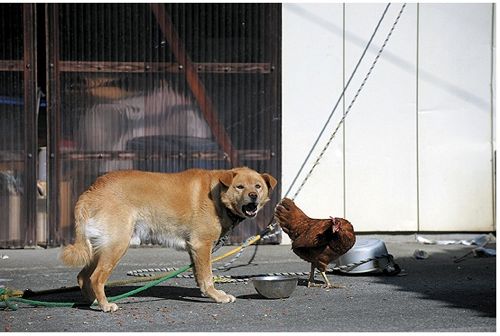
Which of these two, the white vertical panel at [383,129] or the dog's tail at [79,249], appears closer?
the dog's tail at [79,249]

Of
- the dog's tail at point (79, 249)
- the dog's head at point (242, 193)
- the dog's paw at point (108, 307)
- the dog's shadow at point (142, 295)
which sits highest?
the dog's head at point (242, 193)

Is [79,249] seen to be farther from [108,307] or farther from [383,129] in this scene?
[383,129]

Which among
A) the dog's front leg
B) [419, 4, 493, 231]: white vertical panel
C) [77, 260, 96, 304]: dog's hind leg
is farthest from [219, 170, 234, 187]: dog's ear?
[419, 4, 493, 231]: white vertical panel

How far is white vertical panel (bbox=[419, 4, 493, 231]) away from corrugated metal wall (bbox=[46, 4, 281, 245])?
6.27 ft

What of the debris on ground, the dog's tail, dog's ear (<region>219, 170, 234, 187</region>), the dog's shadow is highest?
dog's ear (<region>219, 170, 234, 187</region>)

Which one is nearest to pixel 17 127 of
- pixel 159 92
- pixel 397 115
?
pixel 159 92

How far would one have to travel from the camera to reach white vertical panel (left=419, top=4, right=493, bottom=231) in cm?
1162

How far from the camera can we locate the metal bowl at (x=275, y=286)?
7688mm

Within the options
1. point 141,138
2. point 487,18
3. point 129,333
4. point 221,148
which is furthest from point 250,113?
point 129,333

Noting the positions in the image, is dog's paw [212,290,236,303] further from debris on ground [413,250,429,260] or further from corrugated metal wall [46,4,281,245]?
corrugated metal wall [46,4,281,245]

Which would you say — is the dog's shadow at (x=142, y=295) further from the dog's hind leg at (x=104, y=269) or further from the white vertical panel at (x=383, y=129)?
the white vertical panel at (x=383, y=129)

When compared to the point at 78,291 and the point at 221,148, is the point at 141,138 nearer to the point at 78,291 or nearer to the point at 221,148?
the point at 221,148

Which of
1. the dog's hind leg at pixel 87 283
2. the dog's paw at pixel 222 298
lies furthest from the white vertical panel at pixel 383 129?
the dog's hind leg at pixel 87 283

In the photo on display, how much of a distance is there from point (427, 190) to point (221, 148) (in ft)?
8.87
